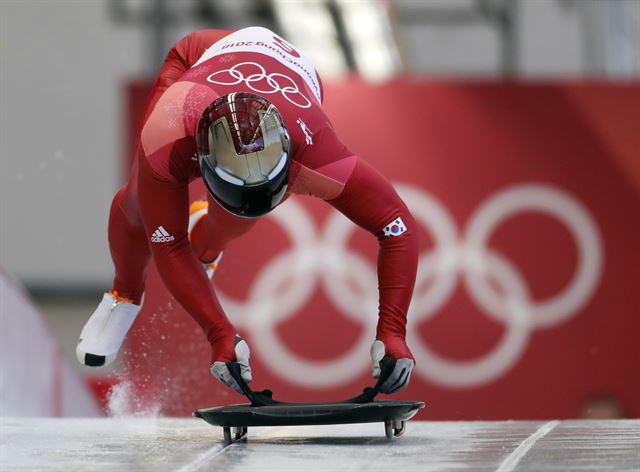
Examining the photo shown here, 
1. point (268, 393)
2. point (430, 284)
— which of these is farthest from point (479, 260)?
point (268, 393)

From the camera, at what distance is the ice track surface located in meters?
3.92

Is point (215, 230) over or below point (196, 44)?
below

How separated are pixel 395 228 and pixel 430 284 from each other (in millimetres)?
5505

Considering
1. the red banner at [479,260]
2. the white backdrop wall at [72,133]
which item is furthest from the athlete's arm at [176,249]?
the white backdrop wall at [72,133]

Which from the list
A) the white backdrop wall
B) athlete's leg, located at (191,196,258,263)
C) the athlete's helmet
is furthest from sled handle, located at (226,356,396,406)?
the white backdrop wall

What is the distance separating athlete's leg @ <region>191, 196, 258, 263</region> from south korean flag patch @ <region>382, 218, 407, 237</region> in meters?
0.73

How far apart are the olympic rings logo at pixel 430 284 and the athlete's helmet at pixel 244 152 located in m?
5.58

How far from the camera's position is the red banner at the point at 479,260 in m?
10.1

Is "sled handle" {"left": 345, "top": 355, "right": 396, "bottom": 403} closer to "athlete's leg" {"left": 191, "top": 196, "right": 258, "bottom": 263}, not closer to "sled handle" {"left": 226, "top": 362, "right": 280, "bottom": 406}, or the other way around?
"sled handle" {"left": 226, "top": 362, "right": 280, "bottom": 406}

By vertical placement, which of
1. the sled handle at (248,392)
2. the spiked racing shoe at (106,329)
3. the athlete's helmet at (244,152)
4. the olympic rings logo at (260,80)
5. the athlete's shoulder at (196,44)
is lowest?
the sled handle at (248,392)

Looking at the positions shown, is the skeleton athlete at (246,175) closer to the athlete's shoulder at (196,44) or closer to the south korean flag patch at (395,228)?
the south korean flag patch at (395,228)

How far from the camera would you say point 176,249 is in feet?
15.5

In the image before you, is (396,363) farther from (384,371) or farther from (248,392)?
(248,392)

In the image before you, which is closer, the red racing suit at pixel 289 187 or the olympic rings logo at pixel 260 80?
the red racing suit at pixel 289 187
